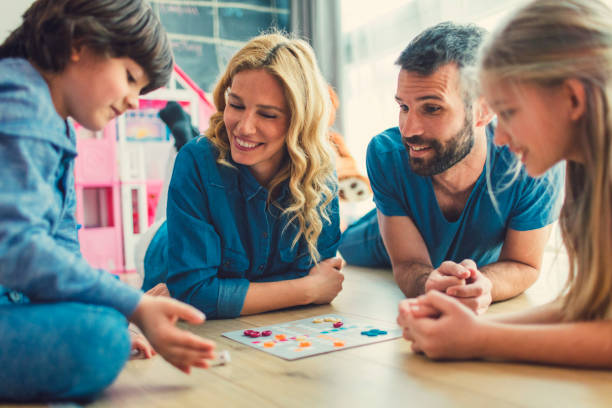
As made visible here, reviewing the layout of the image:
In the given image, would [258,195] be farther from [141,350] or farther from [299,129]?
[141,350]

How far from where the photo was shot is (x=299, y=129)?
1.38m

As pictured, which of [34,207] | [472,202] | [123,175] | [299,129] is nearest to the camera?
[34,207]

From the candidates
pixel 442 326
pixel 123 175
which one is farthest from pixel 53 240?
pixel 123 175

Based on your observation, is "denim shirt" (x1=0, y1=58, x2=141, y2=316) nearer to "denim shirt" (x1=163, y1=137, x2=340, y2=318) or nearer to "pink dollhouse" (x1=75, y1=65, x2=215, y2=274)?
"denim shirt" (x1=163, y1=137, x2=340, y2=318)

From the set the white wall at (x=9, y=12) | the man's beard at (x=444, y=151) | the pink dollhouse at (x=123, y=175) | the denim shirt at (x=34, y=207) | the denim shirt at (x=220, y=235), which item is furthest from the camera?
the pink dollhouse at (x=123, y=175)

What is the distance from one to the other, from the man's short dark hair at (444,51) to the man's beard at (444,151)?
0.09 meters

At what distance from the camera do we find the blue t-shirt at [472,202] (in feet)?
4.79

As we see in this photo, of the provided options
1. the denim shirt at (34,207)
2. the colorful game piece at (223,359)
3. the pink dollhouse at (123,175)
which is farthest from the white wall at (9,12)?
the colorful game piece at (223,359)

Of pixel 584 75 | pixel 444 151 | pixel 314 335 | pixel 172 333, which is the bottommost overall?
pixel 314 335

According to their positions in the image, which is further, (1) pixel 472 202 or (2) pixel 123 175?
(2) pixel 123 175

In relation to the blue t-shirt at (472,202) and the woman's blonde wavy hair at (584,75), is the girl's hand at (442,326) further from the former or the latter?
the blue t-shirt at (472,202)

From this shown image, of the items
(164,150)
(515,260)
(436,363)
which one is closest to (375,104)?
(164,150)

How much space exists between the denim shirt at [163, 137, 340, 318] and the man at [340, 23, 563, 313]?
0.82 ft

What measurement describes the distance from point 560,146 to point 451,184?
0.65 meters
